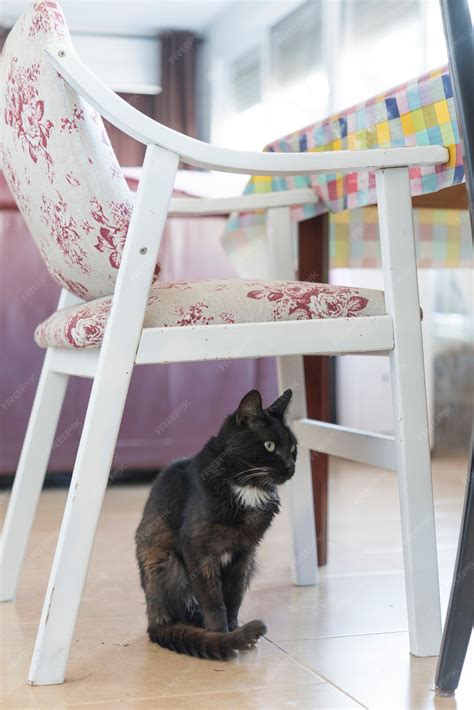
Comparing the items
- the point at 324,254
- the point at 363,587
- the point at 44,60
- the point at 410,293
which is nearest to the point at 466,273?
the point at 324,254

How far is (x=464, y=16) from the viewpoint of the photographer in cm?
106

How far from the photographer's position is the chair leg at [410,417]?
133cm

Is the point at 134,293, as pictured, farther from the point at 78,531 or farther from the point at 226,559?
the point at 226,559

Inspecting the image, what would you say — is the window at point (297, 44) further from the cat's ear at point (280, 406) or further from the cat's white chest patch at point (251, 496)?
the cat's white chest patch at point (251, 496)

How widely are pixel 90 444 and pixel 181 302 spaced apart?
0.75 ft

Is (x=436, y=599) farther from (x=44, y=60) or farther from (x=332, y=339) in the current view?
(x=44, y=60)

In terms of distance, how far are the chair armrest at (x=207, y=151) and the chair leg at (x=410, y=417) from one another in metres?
0.04

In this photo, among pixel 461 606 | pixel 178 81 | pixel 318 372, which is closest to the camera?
pixel 461 606

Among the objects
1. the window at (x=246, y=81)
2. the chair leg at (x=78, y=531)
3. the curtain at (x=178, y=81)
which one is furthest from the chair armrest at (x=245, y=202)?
the curtain at (x=178, y=81)

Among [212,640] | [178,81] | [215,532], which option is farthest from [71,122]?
[178,81]

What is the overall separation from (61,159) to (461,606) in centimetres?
77

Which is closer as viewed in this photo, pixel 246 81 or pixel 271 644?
pixel 271 644

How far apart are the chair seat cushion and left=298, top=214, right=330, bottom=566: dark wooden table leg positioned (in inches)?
20.9

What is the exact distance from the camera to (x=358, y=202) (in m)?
1.62
